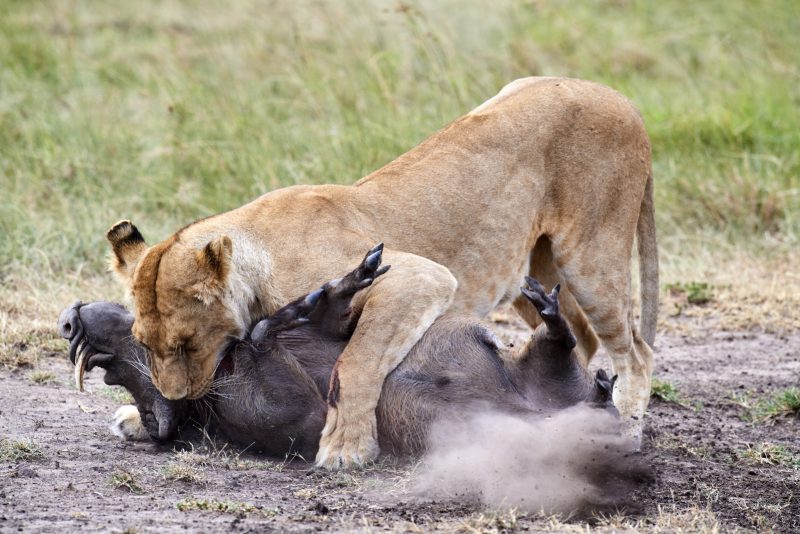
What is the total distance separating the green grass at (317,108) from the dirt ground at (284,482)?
224 centimetres

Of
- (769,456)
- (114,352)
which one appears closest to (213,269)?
(114,352)

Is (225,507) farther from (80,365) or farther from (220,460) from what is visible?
(80,365)

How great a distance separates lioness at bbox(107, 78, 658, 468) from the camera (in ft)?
13.7

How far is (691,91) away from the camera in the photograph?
30.8 ft

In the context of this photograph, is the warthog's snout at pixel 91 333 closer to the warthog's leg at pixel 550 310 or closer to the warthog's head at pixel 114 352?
the warthog's head at pixel 114 352

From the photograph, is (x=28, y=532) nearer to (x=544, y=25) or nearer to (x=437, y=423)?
(x=437, y=423)

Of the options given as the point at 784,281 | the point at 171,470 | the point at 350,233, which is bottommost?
the point at 784,281

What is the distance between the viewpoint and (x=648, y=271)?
5.72 m

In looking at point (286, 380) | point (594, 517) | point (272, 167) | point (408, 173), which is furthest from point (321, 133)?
point (594, 517)

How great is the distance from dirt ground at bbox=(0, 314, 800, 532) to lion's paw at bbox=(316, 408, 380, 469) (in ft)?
0.17

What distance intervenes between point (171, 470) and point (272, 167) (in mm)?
3984

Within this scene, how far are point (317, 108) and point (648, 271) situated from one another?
3.42 m

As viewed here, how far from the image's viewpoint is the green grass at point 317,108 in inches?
299

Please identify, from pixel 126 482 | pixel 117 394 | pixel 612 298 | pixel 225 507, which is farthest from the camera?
pixel 612 298
